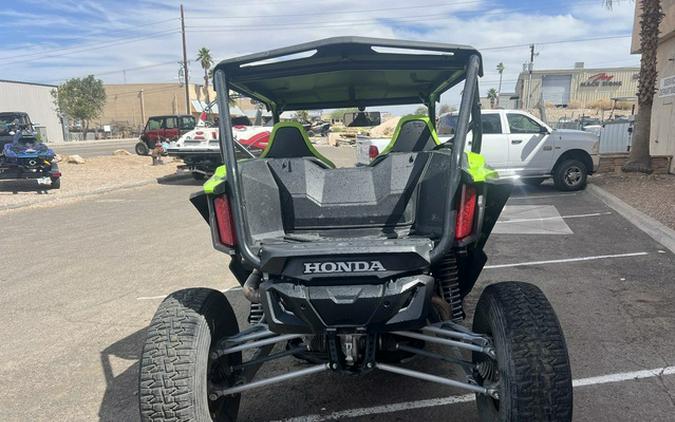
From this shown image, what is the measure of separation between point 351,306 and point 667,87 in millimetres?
15905

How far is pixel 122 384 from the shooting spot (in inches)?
148

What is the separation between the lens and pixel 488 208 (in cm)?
311

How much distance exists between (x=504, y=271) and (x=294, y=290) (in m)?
4.32

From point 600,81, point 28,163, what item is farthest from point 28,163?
point 600,81

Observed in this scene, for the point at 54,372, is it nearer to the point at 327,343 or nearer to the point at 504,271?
the point at 327,343

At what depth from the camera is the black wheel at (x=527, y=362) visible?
2.30 meters

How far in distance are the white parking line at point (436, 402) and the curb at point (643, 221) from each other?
3689 mm

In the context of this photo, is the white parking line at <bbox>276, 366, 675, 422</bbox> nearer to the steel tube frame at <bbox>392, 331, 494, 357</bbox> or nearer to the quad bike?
the steel tube frame at <bbox>392, 331, 494, 357</bbox>

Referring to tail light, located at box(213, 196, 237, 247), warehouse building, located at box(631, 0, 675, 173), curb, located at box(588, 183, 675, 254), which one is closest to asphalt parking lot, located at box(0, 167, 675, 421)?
curb, located at box(588, 183, 675, 254)

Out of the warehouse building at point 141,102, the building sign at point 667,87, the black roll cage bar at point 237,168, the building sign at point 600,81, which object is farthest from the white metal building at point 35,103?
the building sign at point 600,81

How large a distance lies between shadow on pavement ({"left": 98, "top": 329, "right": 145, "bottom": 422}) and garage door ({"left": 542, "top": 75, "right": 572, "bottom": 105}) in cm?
7379

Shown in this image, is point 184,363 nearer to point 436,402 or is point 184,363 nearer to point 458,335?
point 458,335

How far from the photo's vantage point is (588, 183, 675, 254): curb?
7.01 metres

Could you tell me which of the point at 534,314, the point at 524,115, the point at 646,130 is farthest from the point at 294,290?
the point at 646,130
